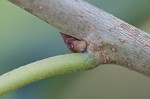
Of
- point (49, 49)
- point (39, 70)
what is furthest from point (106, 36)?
point (49, 49)

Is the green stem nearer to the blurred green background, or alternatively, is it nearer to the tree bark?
the tree bark

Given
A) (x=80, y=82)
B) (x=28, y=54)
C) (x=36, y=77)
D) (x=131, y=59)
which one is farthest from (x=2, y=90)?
(x=80, y=82)

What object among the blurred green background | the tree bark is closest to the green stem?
the tree bark

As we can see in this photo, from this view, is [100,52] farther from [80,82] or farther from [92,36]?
[80,82]

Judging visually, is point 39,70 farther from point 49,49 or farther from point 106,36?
point 49,49

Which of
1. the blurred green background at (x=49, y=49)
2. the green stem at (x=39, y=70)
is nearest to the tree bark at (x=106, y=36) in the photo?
the green stem at (x=39, y=70)

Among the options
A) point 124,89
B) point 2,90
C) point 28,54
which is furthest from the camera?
point 124,89
